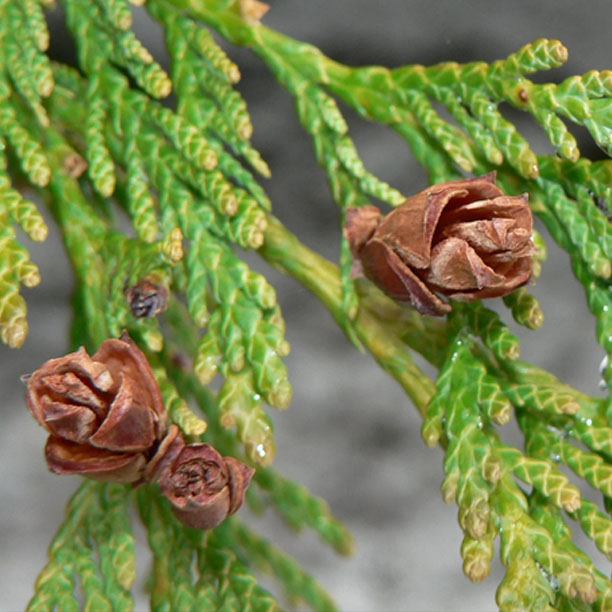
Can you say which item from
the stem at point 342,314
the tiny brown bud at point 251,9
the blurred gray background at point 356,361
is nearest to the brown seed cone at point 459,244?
the stem at point 342,314

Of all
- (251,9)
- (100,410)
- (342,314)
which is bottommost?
(342,314)

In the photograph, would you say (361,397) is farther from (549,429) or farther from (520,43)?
(520,43)

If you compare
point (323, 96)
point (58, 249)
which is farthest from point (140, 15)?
point (323, 96)

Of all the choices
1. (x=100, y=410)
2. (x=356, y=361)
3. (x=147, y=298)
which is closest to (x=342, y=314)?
(x=147, y=298)

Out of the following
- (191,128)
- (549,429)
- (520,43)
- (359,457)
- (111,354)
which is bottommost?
(359,457)

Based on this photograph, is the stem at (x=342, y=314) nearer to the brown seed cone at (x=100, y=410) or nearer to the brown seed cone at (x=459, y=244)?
the brown seed cone at (x=459, y=244)

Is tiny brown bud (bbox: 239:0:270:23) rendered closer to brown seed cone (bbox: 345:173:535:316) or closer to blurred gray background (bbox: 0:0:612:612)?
brown seed cone (bbox: 345:173:535:316)

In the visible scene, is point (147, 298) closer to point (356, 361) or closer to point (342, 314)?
point (342, 314)
